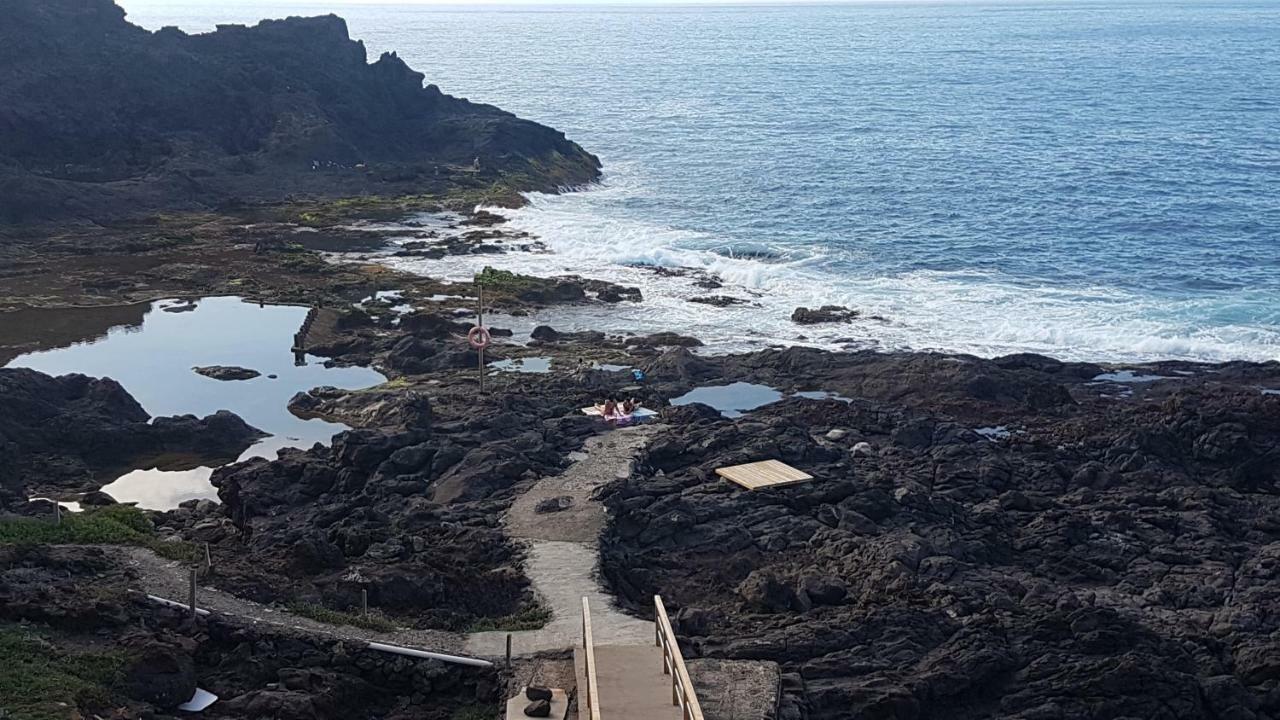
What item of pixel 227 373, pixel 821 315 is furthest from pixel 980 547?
pixel 821 315

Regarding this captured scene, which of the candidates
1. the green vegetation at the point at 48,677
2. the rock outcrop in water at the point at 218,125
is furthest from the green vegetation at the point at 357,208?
the green vegetation at the point at 48,677

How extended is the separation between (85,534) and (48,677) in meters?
6.00

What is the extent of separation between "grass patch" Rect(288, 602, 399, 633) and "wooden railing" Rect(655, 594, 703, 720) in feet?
15.1

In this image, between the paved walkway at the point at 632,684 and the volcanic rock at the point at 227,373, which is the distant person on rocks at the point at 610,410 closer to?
the volcanic rock at the point at 227,373

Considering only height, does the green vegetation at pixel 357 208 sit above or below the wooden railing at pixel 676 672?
below

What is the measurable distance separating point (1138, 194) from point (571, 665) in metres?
63.1

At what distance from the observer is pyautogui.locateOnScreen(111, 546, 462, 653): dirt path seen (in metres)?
19.7

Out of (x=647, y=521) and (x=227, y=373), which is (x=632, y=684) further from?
(x=227, y=373)

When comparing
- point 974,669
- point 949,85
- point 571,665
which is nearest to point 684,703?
point 571,665

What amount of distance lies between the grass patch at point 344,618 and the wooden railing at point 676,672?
15.1 ft

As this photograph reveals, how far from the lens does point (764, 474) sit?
2795 cm

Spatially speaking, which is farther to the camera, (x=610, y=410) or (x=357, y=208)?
(x=357, y=208)

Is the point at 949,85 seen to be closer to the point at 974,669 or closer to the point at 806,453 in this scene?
the point at 806,453

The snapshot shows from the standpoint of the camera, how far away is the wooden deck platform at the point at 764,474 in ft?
90.2
